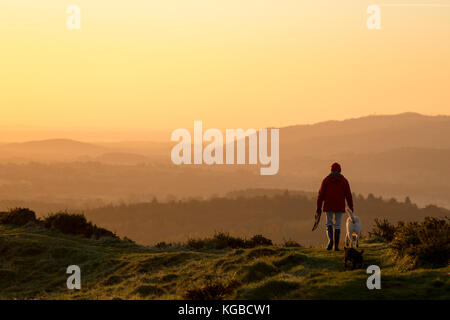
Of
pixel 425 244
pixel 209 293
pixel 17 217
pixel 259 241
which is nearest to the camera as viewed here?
pixel 209 293

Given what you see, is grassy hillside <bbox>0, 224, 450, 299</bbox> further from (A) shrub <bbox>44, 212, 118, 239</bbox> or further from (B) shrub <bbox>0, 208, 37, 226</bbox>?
(B) shrub <bbox>0, 208, 37, 226</bbox>

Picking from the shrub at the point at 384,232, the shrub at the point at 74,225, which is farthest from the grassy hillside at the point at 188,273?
the shrub at the point at 384,232

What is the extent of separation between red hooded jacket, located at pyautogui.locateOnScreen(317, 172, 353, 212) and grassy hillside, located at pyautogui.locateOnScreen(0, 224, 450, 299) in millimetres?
1482

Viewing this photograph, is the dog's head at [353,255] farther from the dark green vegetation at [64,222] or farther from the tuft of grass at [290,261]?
the dark green vegetation at [64,222]

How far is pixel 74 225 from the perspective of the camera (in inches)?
1079

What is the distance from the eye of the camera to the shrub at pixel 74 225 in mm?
26944

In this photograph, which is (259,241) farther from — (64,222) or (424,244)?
(424,244)

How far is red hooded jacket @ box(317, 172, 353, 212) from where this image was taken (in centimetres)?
1745

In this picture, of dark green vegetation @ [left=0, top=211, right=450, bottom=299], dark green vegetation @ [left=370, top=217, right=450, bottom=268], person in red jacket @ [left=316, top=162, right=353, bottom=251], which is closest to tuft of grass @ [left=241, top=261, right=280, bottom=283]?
dark green vegetation @ [left=0, top=211, right=450, bottom=299]

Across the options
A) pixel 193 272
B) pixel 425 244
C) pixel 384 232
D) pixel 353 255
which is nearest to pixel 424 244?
pixel 425 244

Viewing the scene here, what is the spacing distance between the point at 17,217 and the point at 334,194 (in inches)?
717

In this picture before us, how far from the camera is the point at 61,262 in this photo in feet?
67.2
